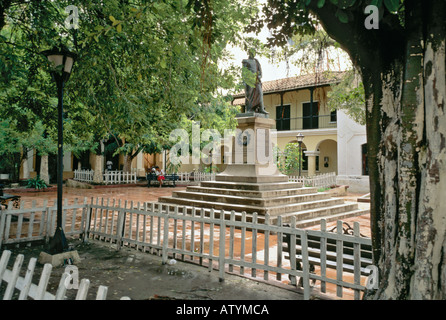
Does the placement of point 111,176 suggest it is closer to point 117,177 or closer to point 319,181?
point 117,177

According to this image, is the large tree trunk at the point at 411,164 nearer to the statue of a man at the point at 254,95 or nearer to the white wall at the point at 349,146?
the statue of a man at the point at 254,95

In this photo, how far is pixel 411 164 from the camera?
8.71 ft

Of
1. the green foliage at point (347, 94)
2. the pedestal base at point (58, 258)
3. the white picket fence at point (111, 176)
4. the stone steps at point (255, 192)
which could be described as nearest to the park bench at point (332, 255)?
the pedestal base at point (58, 258)

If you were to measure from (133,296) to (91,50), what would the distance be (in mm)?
4503

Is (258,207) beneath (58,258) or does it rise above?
above

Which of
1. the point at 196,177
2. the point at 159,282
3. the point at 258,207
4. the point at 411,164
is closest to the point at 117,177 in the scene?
the point at 196,177

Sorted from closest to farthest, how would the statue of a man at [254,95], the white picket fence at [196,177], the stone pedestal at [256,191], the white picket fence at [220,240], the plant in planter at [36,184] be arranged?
the white picket fence at [220,240] → the stone pedestal at [256,191] → the statue of a man at [254,95] → the plant in planter at [36,184] → the white picket fence at [196,177]

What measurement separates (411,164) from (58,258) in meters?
5.04

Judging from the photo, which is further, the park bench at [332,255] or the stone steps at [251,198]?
the stone steps at [251,198]

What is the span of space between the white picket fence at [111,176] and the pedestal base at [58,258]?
55.8 feet

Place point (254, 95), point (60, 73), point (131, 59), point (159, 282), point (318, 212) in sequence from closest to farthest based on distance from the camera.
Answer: point (159, 282) < point (60, 73) < point (131, 59) < point (318, 212) < point (254, 95)

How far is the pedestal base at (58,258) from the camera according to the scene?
493 cm

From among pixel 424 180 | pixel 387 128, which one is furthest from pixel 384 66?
pixel 424 180

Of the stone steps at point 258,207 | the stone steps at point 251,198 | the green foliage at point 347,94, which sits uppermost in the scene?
the green foliage at point 347,94
